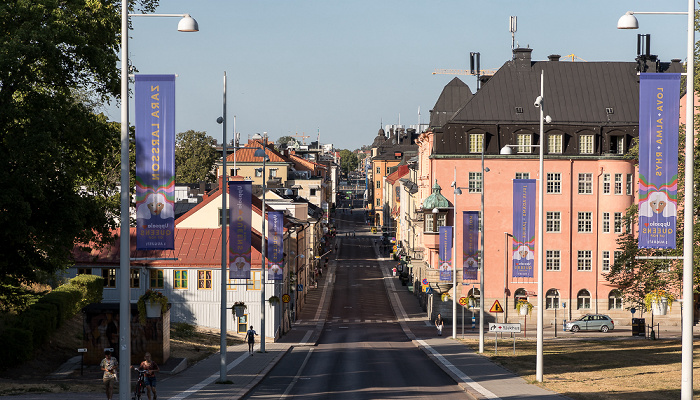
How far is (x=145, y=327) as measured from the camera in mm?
34031

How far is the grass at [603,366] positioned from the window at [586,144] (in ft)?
62.9

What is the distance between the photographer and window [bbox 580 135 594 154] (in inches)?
2712

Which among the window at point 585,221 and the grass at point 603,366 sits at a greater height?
the window at point 585,221

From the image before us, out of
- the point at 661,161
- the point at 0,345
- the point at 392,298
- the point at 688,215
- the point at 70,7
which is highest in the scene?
the point at 70,7

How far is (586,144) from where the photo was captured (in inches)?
2717

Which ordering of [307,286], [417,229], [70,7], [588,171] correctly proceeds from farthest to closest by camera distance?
1. [307,286]
2. [417,229]
3. [588,171]
4. [70,7]

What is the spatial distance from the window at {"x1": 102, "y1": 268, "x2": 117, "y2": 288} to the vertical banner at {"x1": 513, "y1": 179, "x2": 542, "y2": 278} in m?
28.2

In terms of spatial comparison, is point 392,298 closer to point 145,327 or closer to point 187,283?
point 187,283

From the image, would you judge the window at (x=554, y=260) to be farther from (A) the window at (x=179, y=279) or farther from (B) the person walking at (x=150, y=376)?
(B) the person walking at (x=150, y=376)

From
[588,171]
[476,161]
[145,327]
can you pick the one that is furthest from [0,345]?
[588,171]

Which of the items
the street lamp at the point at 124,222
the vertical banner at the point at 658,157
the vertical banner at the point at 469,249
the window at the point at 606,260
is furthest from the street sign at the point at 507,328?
the window at the point at 606,260

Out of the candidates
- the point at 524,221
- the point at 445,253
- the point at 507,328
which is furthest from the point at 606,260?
the point at 507,328

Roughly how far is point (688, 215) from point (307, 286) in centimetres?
7398

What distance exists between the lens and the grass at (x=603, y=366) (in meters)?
28.1
